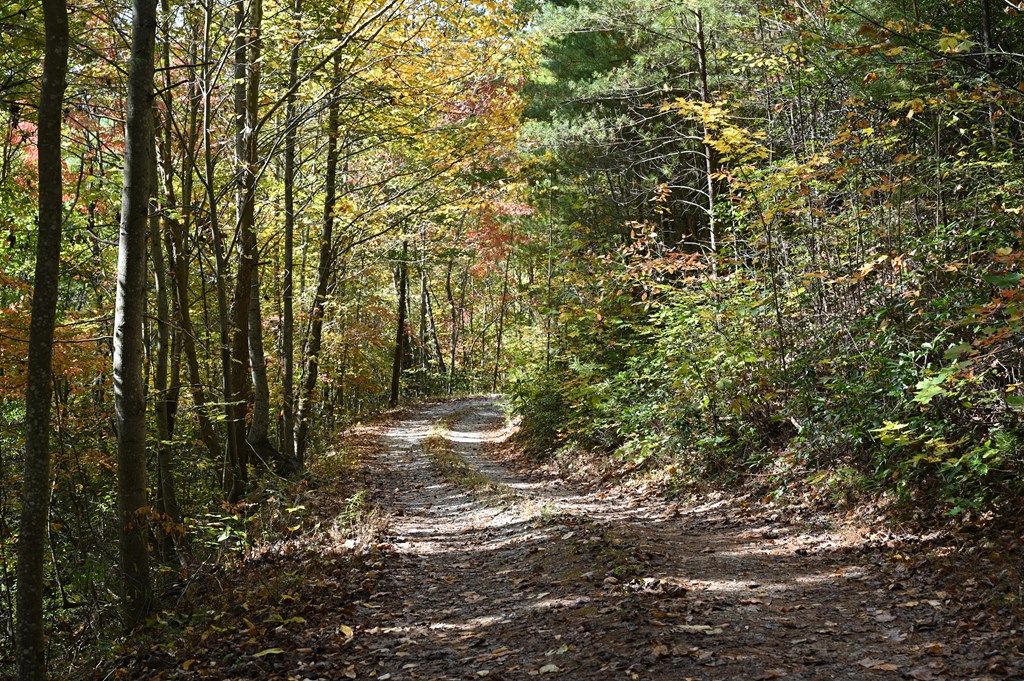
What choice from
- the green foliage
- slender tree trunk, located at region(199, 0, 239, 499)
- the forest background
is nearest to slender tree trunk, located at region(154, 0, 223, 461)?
the forest background

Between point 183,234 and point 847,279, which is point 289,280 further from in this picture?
point 847,279

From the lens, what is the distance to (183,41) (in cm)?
983

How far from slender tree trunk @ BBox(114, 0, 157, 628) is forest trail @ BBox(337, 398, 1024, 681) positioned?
7.23 feet

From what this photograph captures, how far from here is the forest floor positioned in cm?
440

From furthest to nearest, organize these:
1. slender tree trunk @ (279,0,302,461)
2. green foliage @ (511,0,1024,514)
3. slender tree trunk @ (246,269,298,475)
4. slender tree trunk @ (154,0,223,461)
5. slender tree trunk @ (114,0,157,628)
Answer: slender tree trunk @ (279,0,302,461), slender tree trunk @ (246,269,298,475), slender tree trunk @ (154,0,223,461), green foliage @ (511,0,1024,514), slender tree trunk @ (114,0,157,628)

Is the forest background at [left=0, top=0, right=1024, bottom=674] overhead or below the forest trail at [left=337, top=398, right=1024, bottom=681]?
overhead

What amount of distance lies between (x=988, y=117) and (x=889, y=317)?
2.77 metres

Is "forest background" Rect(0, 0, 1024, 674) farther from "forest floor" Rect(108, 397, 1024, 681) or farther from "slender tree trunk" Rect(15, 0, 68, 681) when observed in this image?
"forest floor" Rect(108, 397, 1024, 681)

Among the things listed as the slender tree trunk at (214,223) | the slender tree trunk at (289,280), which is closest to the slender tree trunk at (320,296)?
the slender tree trunk at (289,280)

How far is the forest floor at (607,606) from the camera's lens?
4.40 m

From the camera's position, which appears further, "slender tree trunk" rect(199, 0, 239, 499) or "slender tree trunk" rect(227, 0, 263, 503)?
"slender tree trunk" rect(227, 0, 263, 503)

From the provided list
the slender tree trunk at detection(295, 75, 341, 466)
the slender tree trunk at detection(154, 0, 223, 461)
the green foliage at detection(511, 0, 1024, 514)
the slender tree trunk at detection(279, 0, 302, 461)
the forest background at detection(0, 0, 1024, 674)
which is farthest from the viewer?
the slender tree trunk at detection(295, 75, 341, 466)

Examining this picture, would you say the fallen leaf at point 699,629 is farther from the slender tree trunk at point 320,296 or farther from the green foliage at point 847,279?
the slender tree trunk at point 320,296

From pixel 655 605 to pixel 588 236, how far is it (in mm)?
12601
